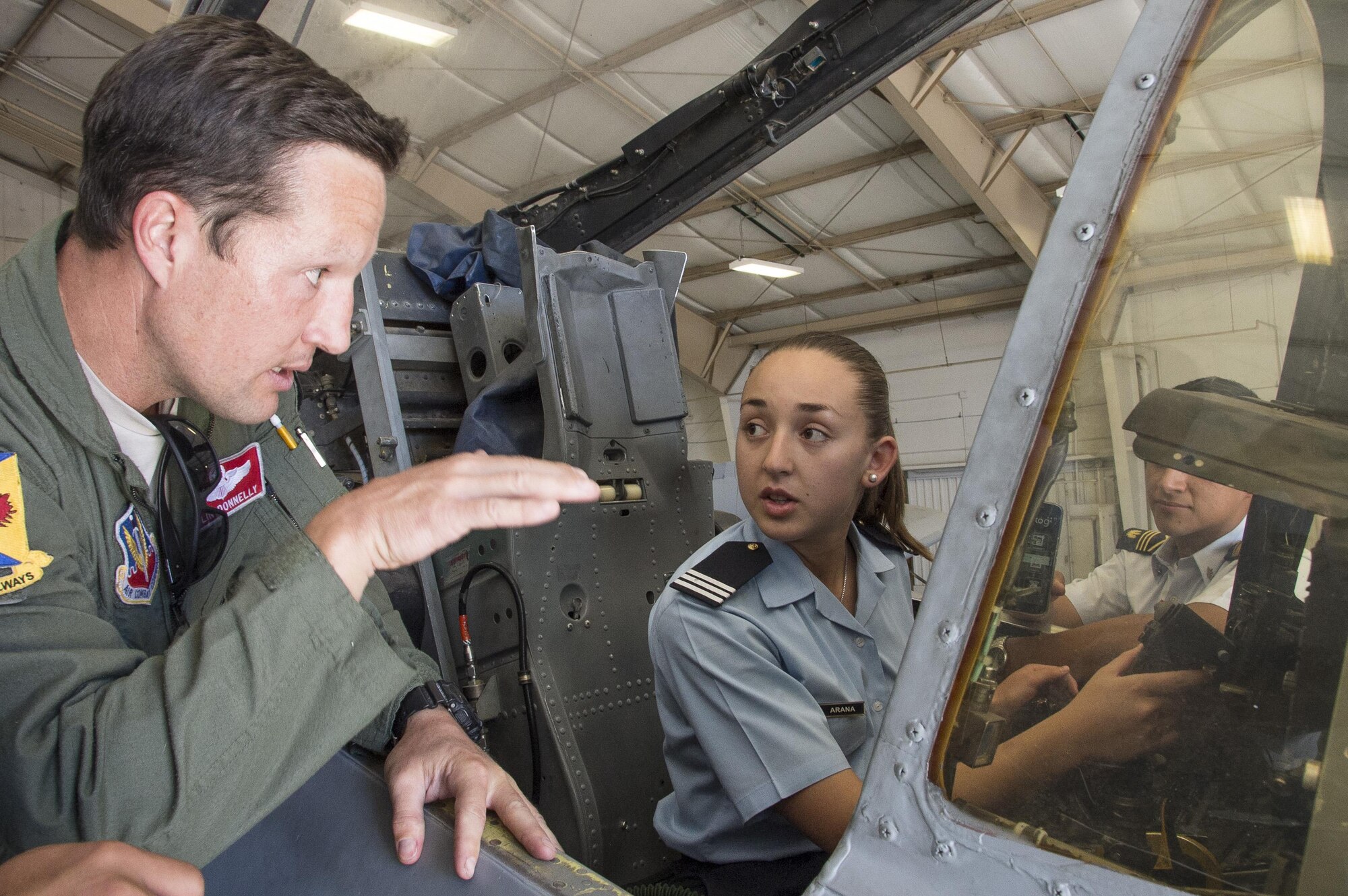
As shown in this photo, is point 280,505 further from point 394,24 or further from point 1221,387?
point 394,24

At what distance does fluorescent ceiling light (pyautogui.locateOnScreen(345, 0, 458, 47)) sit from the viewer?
5281 mm

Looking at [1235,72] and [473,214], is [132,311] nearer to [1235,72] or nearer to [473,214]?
[1235,72]

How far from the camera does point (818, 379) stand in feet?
4.83

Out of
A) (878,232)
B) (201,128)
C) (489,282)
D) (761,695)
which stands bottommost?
(761,695)

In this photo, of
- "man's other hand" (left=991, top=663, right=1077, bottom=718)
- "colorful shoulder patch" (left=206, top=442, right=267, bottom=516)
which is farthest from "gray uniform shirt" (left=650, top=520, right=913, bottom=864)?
"colorful shoulder patch" (left=206, top=442, right=267, bottom=516)

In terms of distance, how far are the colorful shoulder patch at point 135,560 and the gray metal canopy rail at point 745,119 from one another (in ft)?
7.26

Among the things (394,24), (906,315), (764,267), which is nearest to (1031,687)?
(394,24)

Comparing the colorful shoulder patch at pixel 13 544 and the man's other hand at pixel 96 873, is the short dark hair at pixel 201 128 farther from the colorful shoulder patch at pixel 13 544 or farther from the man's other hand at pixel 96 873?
the man's other hand at pixel 96 873

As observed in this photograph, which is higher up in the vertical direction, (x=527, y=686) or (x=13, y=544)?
(x=13, y=544)

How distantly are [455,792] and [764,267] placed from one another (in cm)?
878

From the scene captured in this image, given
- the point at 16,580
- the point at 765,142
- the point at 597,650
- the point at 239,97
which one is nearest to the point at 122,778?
the point at 16,580

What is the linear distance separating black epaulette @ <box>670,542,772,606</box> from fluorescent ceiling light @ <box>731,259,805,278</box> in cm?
806

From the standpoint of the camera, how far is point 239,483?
124 centimetres

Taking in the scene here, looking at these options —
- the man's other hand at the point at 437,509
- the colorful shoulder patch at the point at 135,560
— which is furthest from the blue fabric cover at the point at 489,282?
the man's other hand at the point at 437,509
